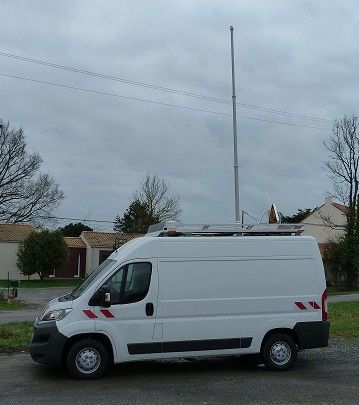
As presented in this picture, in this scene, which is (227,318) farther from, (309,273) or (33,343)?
(33,343)

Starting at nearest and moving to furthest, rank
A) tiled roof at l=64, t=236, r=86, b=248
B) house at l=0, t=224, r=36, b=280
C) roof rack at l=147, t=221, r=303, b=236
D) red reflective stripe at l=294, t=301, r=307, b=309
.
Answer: roof rack at l=147, t=221, r=303, b=236 → red reflective stripe at l=294, t=301, r=307, b=309 → house at l=0, t=224, r=36, b=280 → tiled roof at l=64, t=236, r=86, b=248

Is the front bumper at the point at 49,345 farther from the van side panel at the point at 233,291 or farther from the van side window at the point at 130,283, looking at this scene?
the van side panel at the point at 233,291

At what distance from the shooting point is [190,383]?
9039 mm

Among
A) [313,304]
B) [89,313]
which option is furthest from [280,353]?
[89,313]

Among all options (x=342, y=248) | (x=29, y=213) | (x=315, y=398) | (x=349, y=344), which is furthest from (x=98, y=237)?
(x=315, y=398)

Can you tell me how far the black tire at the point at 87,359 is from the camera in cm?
905

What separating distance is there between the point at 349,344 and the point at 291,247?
13.7 ft

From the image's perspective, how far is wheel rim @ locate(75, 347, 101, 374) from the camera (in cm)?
911

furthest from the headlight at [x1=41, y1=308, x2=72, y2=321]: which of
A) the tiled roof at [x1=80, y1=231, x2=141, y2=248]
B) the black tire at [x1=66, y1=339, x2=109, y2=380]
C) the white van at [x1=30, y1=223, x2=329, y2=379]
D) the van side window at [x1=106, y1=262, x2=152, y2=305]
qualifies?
the tiled roof at [x1=80, y1=231, x2=141, y2=248]

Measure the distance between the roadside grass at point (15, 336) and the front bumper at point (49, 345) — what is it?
9.63 ft

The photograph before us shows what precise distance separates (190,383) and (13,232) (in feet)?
170

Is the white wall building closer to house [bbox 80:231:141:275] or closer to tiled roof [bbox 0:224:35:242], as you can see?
house [bbox 80:231:141:275]

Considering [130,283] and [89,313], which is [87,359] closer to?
[89,313]

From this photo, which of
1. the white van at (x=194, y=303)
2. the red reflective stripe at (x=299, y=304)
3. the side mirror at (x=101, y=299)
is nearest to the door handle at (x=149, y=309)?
the white van at (x=194, y=303)
